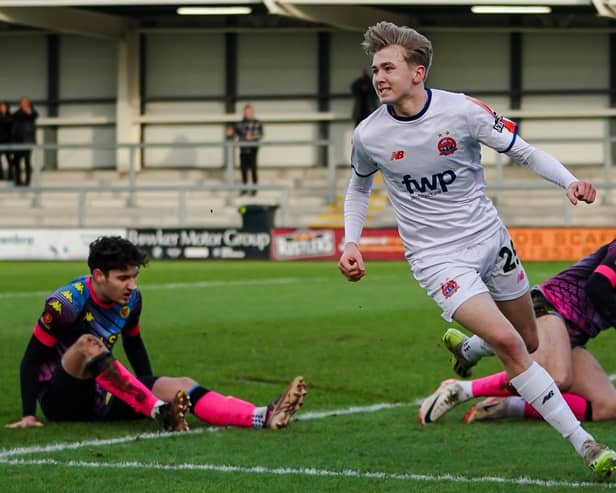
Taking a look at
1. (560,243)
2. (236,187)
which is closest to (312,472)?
(560,243)

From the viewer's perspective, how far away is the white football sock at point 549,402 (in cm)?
644

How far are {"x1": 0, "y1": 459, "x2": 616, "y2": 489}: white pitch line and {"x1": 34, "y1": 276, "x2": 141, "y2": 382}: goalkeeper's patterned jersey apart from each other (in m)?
1.09

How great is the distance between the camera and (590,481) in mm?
6332

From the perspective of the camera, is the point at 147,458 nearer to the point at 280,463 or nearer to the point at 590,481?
the point at 280,463

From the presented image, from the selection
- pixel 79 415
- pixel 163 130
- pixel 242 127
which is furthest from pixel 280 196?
pixel 79 415

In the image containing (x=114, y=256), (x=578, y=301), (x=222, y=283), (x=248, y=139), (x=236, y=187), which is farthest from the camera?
(x=248, y=139)

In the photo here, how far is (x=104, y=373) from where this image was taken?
7887mm

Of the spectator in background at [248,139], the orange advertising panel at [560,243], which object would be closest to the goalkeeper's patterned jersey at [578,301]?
the orange advertising panel at [560,243]

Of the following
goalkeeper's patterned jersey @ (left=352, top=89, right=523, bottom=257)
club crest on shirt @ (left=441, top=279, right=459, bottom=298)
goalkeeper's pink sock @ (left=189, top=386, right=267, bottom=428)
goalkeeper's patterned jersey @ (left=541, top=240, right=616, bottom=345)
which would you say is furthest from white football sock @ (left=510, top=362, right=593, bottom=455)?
goalkeeper's pink sock @ (left=189, top=386, right=267, bottom=428)

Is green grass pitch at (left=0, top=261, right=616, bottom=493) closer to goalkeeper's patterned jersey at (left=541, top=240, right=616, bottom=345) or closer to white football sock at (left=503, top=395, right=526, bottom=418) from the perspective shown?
white football sock at (left=503, top=395, right=526, bottom=418)

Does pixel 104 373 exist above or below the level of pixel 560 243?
above

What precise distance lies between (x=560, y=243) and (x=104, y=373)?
19.1m

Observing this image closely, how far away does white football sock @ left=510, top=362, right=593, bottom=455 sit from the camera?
644cm

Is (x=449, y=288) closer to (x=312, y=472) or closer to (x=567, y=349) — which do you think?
(x=312, y=472)
